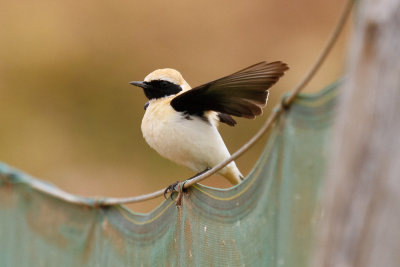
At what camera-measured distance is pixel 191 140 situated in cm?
390

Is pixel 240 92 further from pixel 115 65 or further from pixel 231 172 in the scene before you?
pixel 115 65

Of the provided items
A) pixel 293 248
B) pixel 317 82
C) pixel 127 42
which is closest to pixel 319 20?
pixel 317 82

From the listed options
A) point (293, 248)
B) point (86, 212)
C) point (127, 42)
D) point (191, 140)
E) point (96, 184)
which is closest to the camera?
point (293, 248)

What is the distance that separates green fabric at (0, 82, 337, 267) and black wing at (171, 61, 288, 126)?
42 cm

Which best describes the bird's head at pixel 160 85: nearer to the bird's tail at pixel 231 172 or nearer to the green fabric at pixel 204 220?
the bird's tail at pixel 231 172

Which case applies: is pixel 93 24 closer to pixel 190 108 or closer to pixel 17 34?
pixel 17 34

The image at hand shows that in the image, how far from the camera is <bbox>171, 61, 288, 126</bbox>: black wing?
8.86 feet

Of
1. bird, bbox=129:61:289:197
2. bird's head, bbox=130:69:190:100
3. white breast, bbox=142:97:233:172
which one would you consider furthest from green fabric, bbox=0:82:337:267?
bird's head, bbox=130:69:190:100

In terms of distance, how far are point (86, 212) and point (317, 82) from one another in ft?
28.2

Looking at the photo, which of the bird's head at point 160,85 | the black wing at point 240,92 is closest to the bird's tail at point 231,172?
the black wing at point 240,92

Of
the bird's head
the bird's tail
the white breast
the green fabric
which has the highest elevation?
the bird's head

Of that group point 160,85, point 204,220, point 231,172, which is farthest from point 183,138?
point 204,220

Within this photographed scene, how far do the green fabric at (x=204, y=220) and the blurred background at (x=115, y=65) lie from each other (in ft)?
23.3

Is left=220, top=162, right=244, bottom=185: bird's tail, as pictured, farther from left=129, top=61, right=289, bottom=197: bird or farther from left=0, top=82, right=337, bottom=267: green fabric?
left=0, top=82, right=337, bottom=267: green fabric
